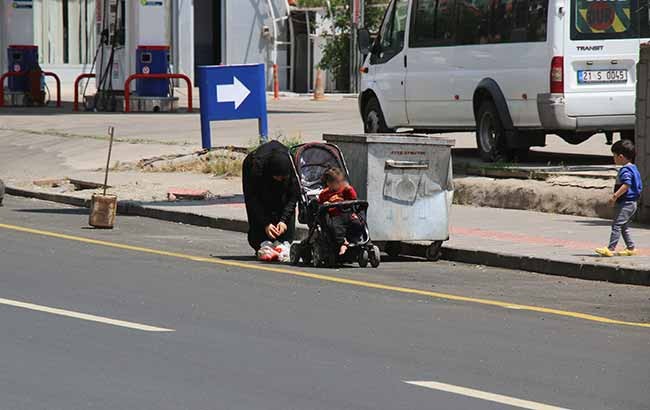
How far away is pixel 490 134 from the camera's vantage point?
67.9 ft

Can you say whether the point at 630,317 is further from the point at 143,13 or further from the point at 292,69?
the point at 292,69

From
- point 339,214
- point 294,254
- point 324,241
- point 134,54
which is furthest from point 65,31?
point 324,241

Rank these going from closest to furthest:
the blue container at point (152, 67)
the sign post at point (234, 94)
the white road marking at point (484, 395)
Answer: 1. the white road marking at point (484, 395)
2. the sign post at point (234, 94)
3. the blue container at point (152, 67)

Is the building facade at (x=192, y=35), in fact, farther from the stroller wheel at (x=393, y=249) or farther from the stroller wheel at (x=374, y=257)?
the stroller wheel at (x=374, y=257)

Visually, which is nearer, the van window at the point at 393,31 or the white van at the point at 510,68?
the white van at the point at 510,68

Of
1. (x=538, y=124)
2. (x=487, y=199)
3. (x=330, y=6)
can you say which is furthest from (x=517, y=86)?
(x=330, y=6)

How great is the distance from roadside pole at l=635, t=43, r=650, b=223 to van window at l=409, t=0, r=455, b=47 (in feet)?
17.1

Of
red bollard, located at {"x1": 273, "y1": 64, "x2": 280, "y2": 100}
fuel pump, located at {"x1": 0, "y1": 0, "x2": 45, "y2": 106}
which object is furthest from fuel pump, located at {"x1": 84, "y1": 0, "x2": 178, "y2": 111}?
red bollard, located at {"x1": 273, "y1": 64, "x2": 280, "y2": 100}

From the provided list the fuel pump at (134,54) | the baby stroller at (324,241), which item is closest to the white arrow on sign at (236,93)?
the baby stroller at (324,241)

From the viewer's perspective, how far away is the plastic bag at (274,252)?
→ 14.3m

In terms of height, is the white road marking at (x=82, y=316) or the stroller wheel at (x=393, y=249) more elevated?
the white road marking at (x=82, y=316)

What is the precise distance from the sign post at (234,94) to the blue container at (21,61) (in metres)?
17.2

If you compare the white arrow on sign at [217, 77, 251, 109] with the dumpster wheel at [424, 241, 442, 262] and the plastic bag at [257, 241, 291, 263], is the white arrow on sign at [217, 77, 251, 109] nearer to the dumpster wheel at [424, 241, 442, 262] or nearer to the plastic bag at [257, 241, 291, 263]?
the dumpster wheel at [424, 241, 442, 262]

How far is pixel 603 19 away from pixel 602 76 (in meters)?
0.73
